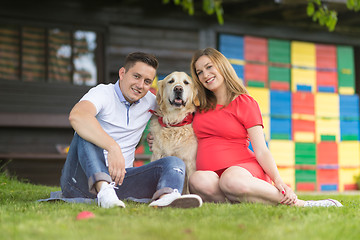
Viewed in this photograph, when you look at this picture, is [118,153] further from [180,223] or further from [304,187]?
[304,187]

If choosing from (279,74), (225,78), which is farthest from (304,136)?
(225,78)

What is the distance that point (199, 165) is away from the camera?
319cm

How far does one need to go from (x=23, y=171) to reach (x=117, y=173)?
4715mm

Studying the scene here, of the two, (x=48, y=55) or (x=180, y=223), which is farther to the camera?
(x=48, y=55)

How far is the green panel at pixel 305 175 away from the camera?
8.14 metres

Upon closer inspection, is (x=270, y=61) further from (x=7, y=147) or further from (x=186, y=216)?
(x=186, y=216)

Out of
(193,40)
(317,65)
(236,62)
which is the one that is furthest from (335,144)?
(193,40)

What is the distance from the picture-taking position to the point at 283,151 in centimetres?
813

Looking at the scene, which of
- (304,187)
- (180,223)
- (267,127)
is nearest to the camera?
(180,223)

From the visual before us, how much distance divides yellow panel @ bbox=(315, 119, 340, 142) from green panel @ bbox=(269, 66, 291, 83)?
44.2 inches

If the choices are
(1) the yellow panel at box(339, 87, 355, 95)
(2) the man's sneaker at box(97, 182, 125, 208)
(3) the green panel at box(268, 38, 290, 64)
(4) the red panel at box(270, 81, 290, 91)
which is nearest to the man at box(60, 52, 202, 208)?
(2) the man's sneaker at box(97, 182, 125, 208)

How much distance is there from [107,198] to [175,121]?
1230mm

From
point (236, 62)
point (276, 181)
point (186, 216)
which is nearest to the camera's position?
point (186, 216)

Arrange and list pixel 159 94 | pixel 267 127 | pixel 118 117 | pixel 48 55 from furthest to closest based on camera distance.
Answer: pixel 267 127, pixel 48 55, pixel 159 94, pixel 118 117
